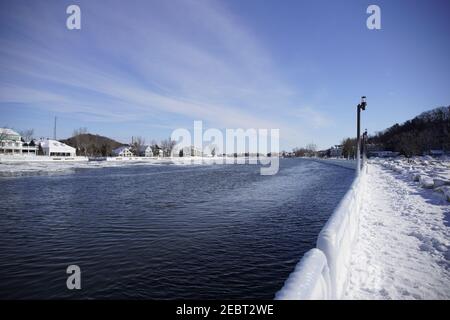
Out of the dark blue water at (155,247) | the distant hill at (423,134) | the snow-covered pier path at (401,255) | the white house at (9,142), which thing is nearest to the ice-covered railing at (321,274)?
the snow-covered pier path at (401,255)

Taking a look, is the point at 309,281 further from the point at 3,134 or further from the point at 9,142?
the point at 9,142

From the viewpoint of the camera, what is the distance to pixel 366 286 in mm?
4441

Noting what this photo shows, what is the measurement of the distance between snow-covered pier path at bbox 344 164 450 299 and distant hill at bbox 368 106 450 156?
283ft

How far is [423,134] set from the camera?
370 feet

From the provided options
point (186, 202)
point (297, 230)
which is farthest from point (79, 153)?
point (297, 230)

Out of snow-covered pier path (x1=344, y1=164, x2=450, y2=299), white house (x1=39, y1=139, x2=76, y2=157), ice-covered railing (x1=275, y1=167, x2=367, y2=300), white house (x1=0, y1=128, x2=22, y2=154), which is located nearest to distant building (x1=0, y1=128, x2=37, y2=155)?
white house (x1=0, y1=128, x2=22, y2=154)

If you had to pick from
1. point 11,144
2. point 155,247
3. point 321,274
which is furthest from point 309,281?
point 11,144

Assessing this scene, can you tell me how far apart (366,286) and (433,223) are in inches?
229

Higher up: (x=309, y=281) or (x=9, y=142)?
(x=9, y=142)

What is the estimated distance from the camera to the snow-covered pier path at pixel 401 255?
4.38 meters

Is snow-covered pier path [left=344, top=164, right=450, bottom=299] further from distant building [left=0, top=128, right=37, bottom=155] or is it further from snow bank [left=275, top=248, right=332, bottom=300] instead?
distant building [left=0, top=128, right=37, bottom=155]

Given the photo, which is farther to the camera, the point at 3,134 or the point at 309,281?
the point at 3,134

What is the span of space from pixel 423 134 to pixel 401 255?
430 feet

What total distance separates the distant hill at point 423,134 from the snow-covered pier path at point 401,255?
86.3 m
